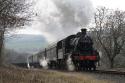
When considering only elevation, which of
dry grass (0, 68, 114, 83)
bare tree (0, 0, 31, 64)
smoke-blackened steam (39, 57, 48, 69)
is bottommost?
dry grass (0, 68, 114, 83)

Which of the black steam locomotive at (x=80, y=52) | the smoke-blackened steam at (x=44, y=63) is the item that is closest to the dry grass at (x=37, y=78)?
the black steam locomotive at (x=80, y=52)

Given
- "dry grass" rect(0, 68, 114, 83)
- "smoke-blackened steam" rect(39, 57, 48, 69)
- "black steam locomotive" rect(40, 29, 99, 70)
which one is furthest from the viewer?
"smoke-blackened steam" rect(39, 57, 48, 69)

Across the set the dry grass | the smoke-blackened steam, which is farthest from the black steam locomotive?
the smoke-blackened steam

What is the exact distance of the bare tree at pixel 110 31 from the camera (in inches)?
2160

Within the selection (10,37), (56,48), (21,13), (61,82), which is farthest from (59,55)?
(61,82)

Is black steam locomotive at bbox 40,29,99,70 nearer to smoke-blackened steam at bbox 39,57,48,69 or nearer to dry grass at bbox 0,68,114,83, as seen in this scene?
dry grass at bbox 0,68,114,83

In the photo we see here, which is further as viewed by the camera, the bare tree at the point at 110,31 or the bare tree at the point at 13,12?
the bare tree at the point at 110,31

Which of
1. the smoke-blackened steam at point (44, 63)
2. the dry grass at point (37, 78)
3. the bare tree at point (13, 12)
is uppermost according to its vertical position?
the bare tree at point (13, 12)

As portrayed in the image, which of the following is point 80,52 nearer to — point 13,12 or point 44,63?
point 13,12

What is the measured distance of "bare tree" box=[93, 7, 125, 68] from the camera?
54875 mm

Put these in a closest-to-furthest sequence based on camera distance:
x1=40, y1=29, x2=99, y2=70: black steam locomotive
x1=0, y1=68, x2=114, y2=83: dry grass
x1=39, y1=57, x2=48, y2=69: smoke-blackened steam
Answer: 1. x1=0, y1=68, x2=114, y2=83: dry grass
2. x1=40, y1=29, x2=99, y2=70: black steam locomotive
3. x1=39, y1=57, x2=48, y2=69: smoke-blackened steam

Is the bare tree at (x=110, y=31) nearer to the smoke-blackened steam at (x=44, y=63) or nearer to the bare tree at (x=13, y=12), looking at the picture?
the smoke-blackened steam at (x=44, y=63)

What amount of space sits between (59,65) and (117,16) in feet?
68.9

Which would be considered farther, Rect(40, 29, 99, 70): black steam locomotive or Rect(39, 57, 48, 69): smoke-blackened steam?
Rect(39, 57, 48, 69): smoke-blackened steam
